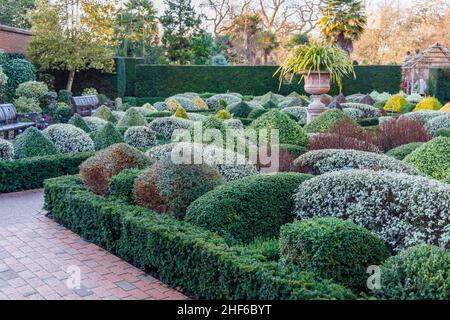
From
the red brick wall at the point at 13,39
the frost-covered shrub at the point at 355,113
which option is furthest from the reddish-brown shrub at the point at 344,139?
the red brick wall at the point at 13,39

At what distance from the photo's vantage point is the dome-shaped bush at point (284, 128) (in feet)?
26.3

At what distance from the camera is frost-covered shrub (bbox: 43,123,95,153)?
31.7 feet

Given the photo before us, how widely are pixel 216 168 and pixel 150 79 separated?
19614mm

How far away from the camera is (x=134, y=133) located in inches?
423

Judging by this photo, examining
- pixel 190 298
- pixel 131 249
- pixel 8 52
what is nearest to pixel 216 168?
pixel 131 249

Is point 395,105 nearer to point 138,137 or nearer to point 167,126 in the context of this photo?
point 167,126

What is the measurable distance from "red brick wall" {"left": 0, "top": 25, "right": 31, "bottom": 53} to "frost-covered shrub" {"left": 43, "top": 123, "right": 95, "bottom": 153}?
1049 cm

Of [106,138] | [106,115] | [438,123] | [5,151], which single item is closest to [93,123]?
[106,115]

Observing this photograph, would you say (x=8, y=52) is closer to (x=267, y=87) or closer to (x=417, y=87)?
(x=267, y=87)

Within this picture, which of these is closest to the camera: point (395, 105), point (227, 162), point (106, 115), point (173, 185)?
point (173, 185)

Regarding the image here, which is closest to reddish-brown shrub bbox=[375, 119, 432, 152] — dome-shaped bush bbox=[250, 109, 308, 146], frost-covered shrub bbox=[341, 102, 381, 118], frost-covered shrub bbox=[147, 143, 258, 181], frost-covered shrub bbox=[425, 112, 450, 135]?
dome-shaped bush bbox=[250, 109, 308, 146]

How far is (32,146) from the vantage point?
869 centimetres

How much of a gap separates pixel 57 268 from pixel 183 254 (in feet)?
4.34

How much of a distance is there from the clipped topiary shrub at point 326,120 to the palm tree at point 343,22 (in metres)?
17.0
